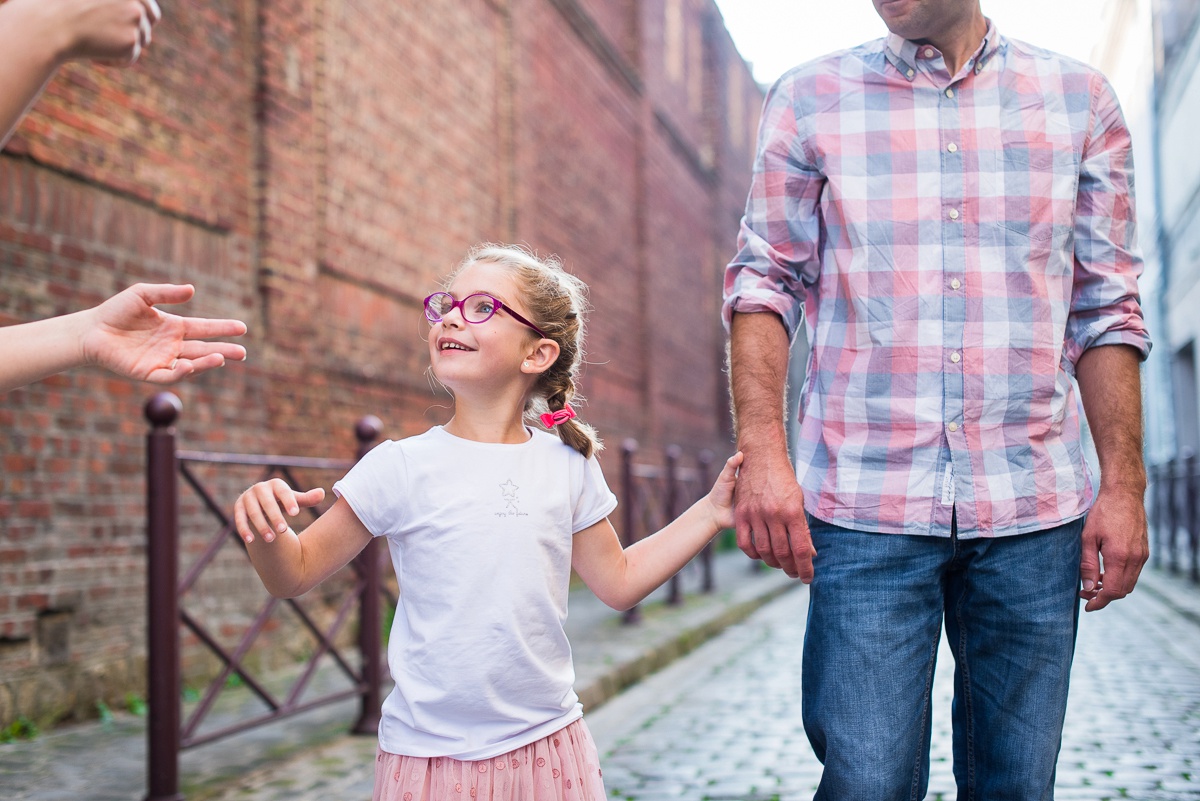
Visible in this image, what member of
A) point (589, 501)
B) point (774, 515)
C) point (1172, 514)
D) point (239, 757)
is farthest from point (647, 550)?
point (1172, 514)

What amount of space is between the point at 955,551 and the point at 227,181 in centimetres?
504

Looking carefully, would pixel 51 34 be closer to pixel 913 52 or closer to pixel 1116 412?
pixel 913 52

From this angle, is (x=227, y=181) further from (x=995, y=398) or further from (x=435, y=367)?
(x=995, y=398)

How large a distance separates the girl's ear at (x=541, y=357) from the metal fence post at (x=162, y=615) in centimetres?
199

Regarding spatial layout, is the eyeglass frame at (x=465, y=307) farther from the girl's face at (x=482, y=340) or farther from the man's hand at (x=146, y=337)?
the man's hand at (x=146, y=337)

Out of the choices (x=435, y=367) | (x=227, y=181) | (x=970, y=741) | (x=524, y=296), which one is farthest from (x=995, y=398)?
(x=227, y=181)

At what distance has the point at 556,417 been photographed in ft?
7.66

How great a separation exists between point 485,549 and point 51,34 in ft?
3.42

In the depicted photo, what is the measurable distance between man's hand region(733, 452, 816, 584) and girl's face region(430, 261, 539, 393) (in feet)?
1.57

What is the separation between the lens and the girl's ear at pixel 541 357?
2295mm

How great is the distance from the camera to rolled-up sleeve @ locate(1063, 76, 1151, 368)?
2355mm

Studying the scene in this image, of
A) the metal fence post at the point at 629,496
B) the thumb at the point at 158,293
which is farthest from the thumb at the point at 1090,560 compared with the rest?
the metal fence post at the point at 629,496

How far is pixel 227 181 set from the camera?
6.34 meters

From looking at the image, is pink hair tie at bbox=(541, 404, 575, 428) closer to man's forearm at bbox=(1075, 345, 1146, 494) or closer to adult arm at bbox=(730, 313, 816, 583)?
adult arm at bbox=(730, 313, 816, 583)
